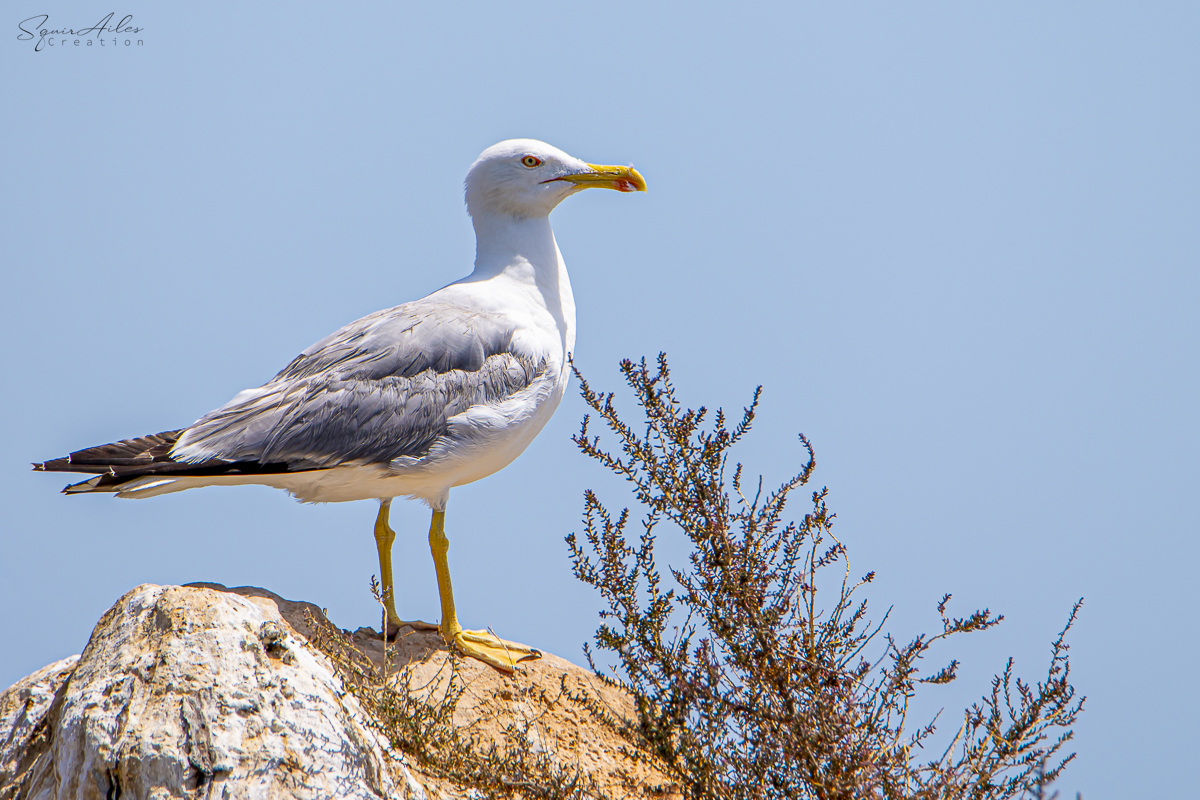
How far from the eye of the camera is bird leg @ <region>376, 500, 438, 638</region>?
6863mm

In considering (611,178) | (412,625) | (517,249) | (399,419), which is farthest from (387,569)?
(611,178)

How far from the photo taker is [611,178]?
24.5 feet

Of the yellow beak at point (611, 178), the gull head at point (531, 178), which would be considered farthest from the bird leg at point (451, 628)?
the yellow beak at point (611, 178)

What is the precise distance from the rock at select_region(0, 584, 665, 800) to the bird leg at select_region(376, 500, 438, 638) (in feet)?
5.19

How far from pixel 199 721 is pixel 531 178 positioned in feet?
14.0

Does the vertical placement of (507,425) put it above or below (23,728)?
above

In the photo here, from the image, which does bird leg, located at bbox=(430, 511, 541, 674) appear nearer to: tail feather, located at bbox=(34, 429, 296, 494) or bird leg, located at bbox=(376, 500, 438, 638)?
bird leg, located at bbox=(376, 500, 438, 638)

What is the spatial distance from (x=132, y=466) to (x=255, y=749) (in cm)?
208

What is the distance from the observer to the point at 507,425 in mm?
6402

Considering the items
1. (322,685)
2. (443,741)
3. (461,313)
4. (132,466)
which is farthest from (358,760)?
(461,313)

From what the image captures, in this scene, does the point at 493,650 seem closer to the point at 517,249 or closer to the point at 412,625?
the point at 412,625

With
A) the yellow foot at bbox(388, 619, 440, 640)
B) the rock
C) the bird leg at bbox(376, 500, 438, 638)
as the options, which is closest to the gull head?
A: the bird leg at bbox(376, 500, 438, 638)

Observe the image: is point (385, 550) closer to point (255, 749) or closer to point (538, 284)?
point (538, 284)

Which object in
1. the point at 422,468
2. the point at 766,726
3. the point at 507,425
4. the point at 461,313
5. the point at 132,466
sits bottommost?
the point at 766,726
